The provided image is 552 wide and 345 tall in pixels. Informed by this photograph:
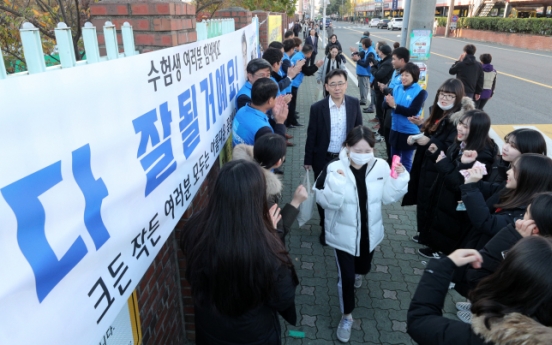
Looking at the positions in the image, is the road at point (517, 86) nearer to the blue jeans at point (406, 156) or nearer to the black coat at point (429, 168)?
the blue jeans at point (406, 156)

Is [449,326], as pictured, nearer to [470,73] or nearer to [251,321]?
[251,321]

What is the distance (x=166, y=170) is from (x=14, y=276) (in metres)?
1.08

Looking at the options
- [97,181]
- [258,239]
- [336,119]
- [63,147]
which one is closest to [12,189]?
[63,147]

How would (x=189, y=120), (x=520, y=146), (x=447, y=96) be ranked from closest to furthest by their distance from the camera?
(x=189, y=120) → (x=520, y=146) → (x=447, y=96)

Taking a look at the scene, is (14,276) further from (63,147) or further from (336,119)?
(336,119)

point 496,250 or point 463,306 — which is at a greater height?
point 496,250

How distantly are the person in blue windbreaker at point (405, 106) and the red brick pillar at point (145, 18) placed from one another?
10.7 feet

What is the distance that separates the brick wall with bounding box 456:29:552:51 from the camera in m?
23.5

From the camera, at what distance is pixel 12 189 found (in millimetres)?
1039

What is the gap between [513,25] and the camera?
26.5m

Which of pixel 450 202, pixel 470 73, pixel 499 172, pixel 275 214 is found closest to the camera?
pixel 275 214

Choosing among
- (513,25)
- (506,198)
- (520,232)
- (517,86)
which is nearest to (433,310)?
(520,232)

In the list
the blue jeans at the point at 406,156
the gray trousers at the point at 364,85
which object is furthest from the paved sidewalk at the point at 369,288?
the gray trousers at the point at 364,85

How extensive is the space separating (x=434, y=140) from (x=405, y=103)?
4.17 feet
